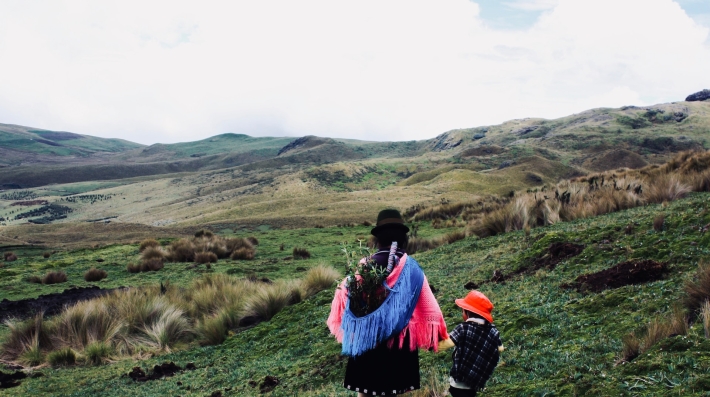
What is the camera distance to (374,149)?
18575 cm

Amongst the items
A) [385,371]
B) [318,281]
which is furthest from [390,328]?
[318,281]

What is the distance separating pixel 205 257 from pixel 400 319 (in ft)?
50.0

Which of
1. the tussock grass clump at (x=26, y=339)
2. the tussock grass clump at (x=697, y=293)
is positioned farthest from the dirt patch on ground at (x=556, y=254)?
the tussock grass clump at (x=26, y=339)

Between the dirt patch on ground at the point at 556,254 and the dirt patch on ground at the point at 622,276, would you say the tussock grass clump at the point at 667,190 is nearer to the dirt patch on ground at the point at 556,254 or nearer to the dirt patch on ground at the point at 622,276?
the dirt patch on ground at the point at 556,254

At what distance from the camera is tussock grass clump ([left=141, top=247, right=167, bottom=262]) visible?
1765cm

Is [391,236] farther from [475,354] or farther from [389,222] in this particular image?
[475,354]

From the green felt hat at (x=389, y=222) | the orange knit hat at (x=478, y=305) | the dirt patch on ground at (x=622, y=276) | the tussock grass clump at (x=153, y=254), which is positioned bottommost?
the tussock grass clump at (x=153, y=254)

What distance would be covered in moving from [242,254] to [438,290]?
11.7m

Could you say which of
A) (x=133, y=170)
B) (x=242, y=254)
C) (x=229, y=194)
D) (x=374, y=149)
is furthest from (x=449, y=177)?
(x=133, y=170)

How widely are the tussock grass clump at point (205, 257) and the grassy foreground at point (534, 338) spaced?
29.1 ft

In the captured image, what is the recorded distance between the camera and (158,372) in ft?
25.6

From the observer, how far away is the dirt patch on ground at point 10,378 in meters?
7.43

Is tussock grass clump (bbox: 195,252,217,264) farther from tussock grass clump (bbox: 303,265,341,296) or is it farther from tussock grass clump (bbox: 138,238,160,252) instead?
tussock grass clump (bbox: 303,265,341,296)

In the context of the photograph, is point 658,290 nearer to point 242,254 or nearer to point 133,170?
point 242,254
